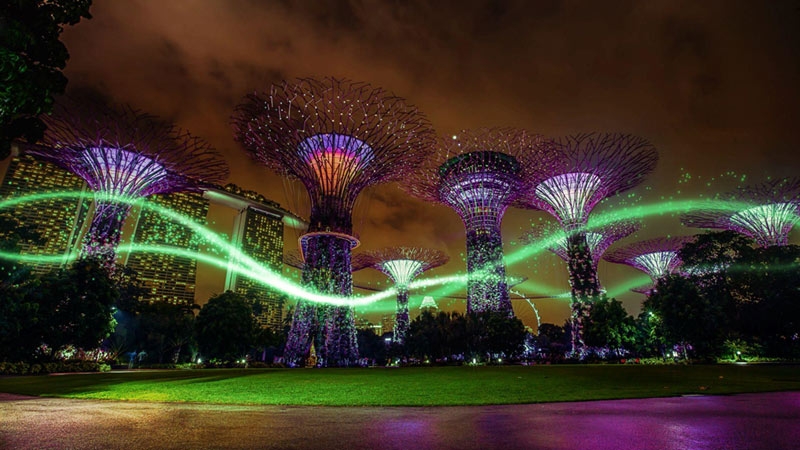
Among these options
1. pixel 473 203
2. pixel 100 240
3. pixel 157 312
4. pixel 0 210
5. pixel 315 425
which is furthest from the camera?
pixel 0 210

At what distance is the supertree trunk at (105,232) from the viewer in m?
33.9

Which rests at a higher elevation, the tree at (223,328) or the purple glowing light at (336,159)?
the purple glowing light at (336,159)

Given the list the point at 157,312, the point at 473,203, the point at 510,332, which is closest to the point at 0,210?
the point at 157,312

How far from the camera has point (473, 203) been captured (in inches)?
1905

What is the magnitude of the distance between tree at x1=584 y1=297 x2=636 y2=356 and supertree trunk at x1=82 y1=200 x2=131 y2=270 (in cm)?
4448

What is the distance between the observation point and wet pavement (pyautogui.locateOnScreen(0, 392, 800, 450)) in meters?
5.10

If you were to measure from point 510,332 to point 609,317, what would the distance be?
9.74 metres

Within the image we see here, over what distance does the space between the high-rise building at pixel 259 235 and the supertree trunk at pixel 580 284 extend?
252 ft

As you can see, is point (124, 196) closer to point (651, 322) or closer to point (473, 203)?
point (473, 203)

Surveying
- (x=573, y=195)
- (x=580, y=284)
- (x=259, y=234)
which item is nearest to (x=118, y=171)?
(x=573, y=195)

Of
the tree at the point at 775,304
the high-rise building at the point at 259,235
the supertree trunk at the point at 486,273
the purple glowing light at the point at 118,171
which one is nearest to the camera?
the purple glowing light at the point at 118,171

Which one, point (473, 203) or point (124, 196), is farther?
point (473, 203)

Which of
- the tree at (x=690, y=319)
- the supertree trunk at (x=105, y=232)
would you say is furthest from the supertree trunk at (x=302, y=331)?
the tree at (x=690, y=319)

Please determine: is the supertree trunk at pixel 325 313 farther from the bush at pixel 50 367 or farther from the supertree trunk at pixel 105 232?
the supertree trunk at pixel 105 232
